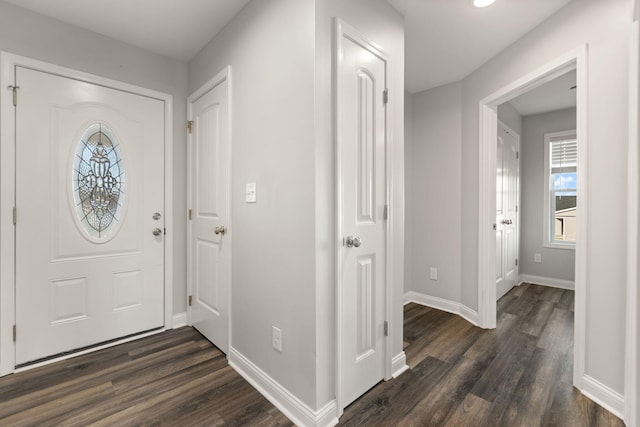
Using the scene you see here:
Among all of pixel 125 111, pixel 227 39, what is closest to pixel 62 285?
pixel 125 111

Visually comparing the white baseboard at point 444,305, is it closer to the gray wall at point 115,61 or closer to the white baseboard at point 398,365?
the white baseboard at point 398,365

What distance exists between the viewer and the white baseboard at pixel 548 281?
13.0 feet

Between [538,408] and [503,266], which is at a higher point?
[503,266]

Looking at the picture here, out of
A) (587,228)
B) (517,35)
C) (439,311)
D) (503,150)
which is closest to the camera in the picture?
(587,228)

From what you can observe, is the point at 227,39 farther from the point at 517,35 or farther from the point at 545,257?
the point at 545,257

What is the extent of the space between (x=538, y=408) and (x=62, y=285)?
314 centimetres

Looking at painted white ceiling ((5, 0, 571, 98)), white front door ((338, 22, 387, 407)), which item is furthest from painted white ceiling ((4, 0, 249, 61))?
white front door ((338, 22, 387, 407))

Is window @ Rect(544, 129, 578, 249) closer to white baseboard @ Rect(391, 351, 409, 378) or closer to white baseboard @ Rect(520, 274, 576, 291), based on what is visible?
white baseboard @ Rect(520, 274, 576, 291)

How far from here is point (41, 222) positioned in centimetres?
201

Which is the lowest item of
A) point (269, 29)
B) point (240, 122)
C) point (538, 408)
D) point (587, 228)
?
point (538, 408)

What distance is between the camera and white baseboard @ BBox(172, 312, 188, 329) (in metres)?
2.63

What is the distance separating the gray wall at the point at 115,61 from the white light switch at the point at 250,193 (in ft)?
3.65

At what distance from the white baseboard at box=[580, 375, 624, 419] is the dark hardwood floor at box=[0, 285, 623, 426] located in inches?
1.8

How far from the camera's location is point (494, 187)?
2639 millimetres
